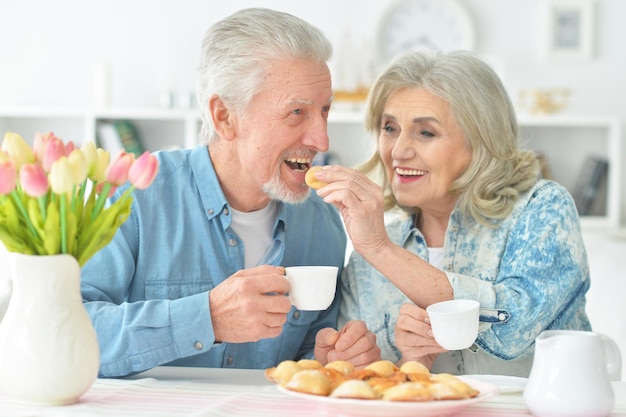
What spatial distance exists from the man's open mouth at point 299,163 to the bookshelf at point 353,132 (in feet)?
7.55

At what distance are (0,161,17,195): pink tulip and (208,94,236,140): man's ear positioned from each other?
800 millimetres

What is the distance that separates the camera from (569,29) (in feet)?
14.5

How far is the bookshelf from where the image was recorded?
14.2 feet

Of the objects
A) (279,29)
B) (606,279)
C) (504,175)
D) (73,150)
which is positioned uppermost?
(279,29)

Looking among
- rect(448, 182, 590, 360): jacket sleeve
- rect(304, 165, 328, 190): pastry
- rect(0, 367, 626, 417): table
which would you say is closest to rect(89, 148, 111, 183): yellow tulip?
rect(0, 367, 626, 417): table

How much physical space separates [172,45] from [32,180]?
3.52 metres

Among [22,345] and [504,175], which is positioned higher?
[504,175]

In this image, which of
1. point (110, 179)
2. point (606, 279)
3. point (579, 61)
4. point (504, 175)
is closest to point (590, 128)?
point (579, 61)

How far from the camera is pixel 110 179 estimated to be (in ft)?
4.27

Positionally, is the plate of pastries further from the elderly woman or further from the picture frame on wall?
the picture frame on wall

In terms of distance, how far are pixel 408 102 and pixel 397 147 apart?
109 mm

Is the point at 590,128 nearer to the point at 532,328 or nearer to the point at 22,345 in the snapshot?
the point at 532,328

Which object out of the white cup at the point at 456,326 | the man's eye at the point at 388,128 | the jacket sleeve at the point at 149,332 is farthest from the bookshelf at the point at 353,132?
the white cup at the point at 456,326

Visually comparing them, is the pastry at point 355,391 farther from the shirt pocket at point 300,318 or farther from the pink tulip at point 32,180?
the shirt pocket at point 300,318
